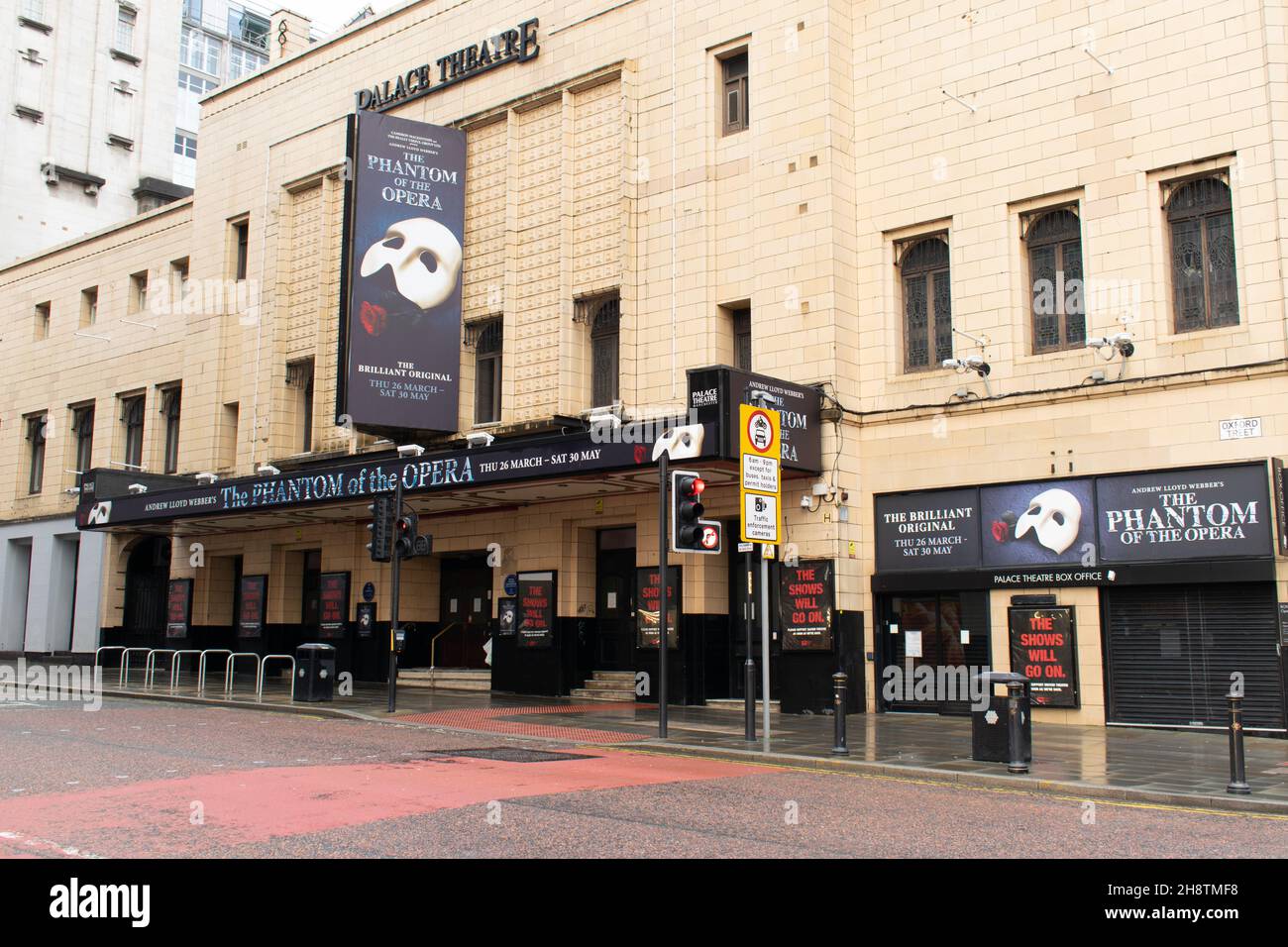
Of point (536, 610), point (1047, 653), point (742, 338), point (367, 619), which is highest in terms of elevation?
point (742, 338)

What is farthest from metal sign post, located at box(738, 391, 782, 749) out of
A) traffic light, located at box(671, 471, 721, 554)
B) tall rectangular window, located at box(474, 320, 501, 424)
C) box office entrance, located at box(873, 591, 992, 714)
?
tall rectangular window, located at box(474, 320, 501, 424)

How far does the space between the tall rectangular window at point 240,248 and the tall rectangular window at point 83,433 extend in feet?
29.5

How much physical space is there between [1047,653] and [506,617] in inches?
447

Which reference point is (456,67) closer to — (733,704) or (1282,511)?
(733,704)

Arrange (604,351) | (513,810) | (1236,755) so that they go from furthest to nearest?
(604,351)
(1236,755)
(513,810)

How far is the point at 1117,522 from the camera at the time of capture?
1802cm

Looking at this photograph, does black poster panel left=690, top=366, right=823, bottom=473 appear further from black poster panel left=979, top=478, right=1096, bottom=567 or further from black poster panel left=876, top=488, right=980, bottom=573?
black poster panel left=979, top=478, right=1096, bottom=567

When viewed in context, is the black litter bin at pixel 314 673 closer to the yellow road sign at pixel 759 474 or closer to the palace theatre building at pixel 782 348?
the palace theatre building at pixel 782 348

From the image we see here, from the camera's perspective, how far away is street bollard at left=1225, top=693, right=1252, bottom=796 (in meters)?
11.1

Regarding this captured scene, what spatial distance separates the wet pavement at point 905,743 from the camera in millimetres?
11922

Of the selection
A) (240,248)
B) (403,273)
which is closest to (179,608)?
(240,248)

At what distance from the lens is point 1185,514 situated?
17.4m

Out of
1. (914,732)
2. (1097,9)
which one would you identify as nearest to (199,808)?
(914,732)

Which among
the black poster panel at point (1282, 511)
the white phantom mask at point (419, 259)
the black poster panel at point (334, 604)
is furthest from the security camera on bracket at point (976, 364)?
the black poster panel at point (334, 604)
